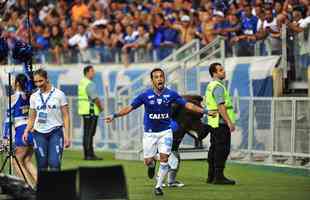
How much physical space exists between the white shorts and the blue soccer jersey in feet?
0.26

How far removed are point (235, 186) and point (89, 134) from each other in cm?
696

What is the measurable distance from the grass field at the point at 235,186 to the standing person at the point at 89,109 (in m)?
0.65

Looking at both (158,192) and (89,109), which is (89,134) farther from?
(158,192)

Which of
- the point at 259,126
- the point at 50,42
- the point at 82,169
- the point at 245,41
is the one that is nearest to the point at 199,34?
the point at 245,41

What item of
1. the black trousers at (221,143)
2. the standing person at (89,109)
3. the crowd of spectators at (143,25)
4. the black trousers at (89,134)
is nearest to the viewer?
the black trousers at (221,143)

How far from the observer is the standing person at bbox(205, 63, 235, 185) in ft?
58.6

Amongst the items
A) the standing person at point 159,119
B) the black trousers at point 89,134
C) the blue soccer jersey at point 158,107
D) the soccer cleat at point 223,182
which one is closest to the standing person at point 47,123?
the standing person at point 159,119

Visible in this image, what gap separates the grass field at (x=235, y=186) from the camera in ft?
54.1

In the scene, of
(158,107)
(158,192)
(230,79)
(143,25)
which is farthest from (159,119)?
Answer: (143,25)

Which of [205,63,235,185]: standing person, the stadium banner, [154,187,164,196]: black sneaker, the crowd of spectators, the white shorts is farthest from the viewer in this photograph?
the crowd of spectators

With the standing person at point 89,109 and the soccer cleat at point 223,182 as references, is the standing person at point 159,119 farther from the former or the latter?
the standing person at point 89,109

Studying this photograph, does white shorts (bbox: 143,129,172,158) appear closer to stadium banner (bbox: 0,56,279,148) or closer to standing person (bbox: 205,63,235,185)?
standing person (bbox: 205,63,235,185)

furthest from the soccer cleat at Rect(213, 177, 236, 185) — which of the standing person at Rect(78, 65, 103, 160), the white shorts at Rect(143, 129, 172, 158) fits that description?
the standing person at Rect(78, 65, 103, 160)

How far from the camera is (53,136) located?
1560 cm
